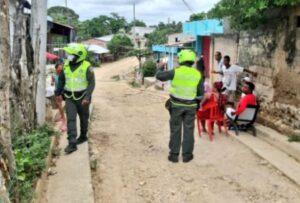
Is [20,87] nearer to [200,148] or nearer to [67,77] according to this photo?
[67,77]

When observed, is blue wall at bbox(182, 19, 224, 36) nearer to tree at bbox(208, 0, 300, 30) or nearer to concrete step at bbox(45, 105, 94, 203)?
tree at bbox(208, 0, 300, 30)

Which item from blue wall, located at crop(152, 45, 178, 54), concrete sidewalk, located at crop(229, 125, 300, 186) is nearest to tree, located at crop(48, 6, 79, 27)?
blue wall, located at crop(152, 45, 178, 54)

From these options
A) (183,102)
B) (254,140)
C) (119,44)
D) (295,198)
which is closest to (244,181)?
(295,198)

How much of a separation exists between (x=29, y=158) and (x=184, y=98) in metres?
2.41

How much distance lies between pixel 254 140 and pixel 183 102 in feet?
7.48

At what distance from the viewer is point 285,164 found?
7.03m

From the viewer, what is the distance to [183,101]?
22.7ft

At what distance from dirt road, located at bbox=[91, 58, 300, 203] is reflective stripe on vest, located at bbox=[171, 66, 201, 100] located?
3.49ft

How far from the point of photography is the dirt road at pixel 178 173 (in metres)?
5.81

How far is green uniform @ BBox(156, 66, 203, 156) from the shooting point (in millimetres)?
6836

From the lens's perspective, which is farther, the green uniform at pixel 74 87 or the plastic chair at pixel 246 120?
the plastic chair at pixel 246 120

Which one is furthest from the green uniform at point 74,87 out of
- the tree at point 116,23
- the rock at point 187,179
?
the tree at point 116,23

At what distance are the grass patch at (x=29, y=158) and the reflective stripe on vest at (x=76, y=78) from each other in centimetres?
89

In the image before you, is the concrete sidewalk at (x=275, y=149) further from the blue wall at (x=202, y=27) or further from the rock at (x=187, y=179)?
the blue wall at (x=202, y=27)
